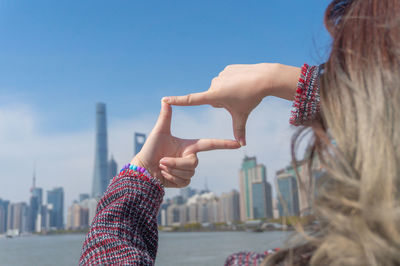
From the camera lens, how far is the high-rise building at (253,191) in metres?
35.2

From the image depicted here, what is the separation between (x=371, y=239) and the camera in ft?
1.16

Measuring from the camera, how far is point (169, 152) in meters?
0.89

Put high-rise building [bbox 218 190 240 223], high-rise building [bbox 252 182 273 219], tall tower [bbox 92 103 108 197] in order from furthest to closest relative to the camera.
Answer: tall tower [bbox 92 103 108 197]
high-rise building [bbox 218 190 240 223]
high-rise building [bbox 252 182 273 219]

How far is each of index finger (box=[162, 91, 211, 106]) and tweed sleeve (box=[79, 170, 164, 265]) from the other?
0.19 m

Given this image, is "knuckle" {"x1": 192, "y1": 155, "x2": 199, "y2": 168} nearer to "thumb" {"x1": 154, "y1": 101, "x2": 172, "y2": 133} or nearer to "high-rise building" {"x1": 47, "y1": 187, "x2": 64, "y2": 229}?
"thumb" {"x1": 154, "y1": 101, "x2": 172, "y2": 133}

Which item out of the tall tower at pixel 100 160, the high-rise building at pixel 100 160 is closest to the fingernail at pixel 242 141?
the tall tower at pixel 100 160

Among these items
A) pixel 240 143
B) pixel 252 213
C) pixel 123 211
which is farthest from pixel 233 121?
pixel 252 213

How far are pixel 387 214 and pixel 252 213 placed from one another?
123ft

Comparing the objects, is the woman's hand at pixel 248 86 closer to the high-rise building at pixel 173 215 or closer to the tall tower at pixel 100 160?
the high-rise building at pixel 173 215

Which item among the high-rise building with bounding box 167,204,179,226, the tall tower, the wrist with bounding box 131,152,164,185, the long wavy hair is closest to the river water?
the wrist with bounding box 131,152,164,185

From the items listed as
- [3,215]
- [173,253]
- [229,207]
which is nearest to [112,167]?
[3,215]

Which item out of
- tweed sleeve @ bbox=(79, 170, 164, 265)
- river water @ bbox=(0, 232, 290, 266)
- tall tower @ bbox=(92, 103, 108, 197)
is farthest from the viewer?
tall tower @ bbox=(92, 103, 108, 197)

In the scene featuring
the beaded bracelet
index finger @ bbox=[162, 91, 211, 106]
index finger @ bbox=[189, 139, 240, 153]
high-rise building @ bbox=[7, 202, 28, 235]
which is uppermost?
index finger @ bbox=[162, 91, 211, 106]

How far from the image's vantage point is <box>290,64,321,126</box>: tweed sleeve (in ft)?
2.35
